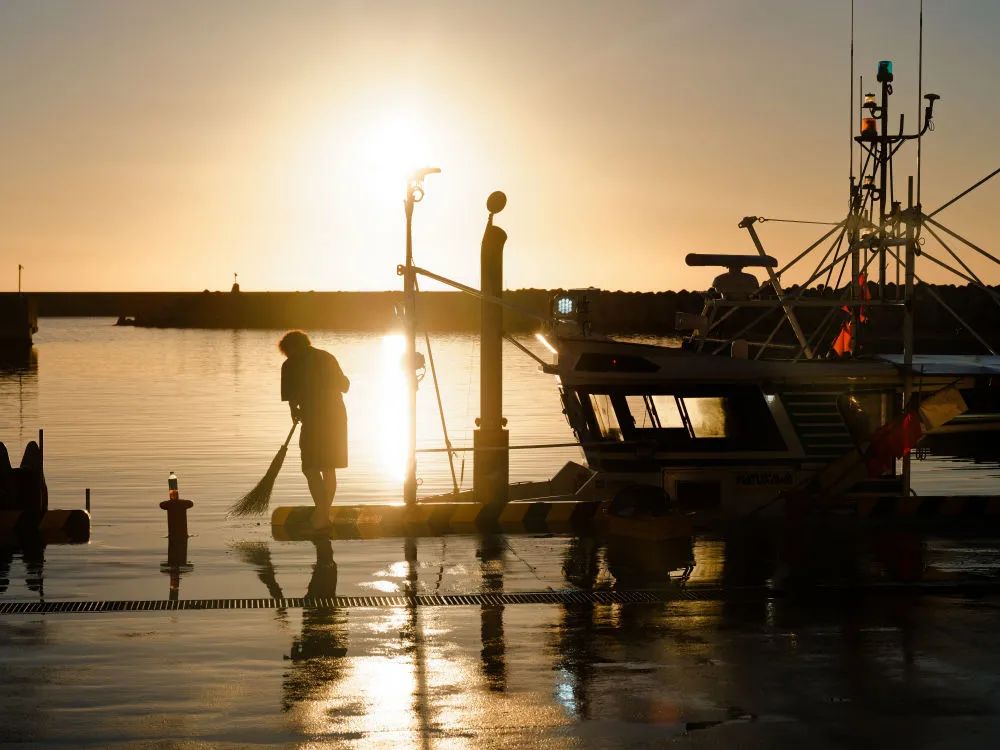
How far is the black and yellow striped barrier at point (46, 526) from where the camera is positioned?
16766 millimetres

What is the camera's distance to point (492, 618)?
1252 cm

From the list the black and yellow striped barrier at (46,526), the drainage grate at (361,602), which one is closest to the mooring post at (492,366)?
the black and yellow striped barrier at (46,526)

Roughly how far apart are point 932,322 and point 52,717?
152456 millimetres

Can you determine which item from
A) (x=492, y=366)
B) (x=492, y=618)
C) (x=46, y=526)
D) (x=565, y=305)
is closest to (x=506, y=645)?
(x=492, y=618)

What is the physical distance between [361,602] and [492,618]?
1.41m

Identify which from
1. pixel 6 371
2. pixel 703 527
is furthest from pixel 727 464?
pixel 6 371

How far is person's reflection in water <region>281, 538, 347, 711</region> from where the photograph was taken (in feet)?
32.7

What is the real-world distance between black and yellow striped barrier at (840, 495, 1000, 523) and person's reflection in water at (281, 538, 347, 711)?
24.7 ft

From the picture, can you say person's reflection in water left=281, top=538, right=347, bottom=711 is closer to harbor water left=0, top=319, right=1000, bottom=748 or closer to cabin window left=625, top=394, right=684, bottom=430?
harbor water left=0, top=319, right=1000, bottom=748

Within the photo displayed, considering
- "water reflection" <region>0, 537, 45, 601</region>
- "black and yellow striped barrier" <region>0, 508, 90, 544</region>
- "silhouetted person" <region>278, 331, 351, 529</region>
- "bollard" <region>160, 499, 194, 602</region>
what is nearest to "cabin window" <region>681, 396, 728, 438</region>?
"silhouetted person" <region>278, 331, 351, 529</region>

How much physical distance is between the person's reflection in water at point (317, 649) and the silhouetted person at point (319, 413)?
2658mm

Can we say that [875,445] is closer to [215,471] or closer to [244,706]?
[244,706]

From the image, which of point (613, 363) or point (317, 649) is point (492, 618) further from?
point (613, 363)

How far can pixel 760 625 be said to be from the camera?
1209cm
